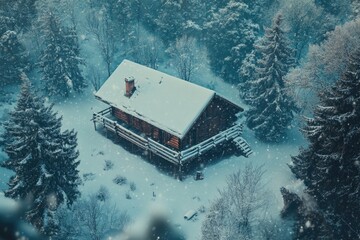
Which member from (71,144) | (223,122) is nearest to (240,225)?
(223,122)

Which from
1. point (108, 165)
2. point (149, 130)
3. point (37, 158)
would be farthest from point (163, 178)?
point (37, 158)

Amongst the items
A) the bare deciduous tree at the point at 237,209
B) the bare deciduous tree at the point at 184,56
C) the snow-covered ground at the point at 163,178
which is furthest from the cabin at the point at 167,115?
the bare deciduous tree at the point at 184,56

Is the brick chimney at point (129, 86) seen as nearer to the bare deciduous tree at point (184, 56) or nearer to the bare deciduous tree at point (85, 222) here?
the bare deciduous tree at point (85, 222)

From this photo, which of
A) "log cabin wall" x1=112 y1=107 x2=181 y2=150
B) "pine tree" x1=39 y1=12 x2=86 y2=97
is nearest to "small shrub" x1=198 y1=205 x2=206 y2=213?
"log cabin wall" x1=112 y1=107 x2=181 y2=150

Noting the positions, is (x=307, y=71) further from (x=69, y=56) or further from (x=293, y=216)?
(x=69, y=56)

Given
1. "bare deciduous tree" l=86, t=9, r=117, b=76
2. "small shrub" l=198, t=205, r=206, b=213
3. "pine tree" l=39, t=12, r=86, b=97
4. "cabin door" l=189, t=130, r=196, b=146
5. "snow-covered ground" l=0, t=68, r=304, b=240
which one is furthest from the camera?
"bare deciduous tree" l=86, t=9, r=117, b=76

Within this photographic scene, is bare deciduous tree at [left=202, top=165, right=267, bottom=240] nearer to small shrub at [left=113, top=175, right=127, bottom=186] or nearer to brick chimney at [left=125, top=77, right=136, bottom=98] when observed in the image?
small shrub at [left=113, top=175, right=127, bottom=186]
